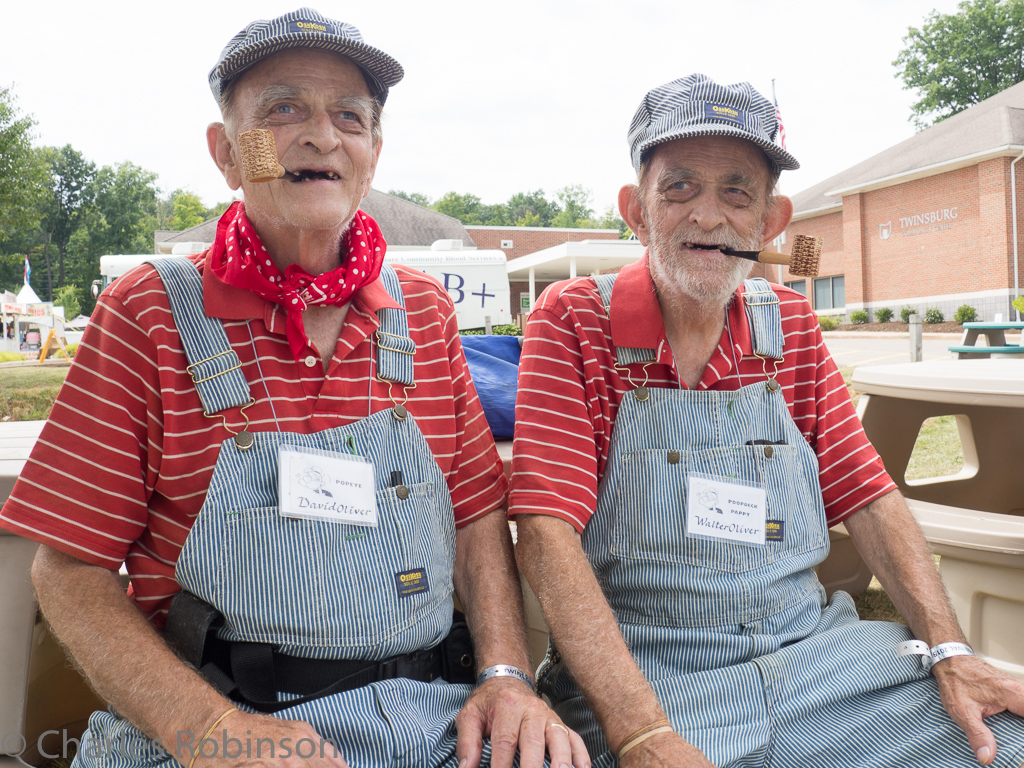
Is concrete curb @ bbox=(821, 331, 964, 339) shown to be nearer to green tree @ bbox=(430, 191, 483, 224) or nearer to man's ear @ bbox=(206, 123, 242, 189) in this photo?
man's ear @ bbox=(206, 123, 242, 189)

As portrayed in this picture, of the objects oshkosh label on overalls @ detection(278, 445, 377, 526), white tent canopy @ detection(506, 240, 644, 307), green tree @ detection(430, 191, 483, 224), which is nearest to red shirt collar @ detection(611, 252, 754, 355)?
oshkosh label on overalls @ detection(278, 445, 377, 526)

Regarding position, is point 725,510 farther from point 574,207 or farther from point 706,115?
point 574,207

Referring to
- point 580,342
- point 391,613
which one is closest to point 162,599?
point 391,613

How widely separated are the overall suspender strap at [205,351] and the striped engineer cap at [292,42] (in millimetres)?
426

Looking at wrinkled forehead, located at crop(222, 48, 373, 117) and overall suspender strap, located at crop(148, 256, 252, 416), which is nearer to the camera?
overall suspender strap, located at crop(148, 256, 252, 416)

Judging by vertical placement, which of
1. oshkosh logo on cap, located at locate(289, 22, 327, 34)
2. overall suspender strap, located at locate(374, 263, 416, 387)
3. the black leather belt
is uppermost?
oshkosh logo on cap, located at locate(289, 22, 327, 34)

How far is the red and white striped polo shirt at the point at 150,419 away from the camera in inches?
51.1

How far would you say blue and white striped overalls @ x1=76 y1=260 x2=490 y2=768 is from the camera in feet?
4.25

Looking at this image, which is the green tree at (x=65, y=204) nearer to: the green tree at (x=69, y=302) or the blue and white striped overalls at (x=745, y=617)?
the green tree at (x=69, y=302)

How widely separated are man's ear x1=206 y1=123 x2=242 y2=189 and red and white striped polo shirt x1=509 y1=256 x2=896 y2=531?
0.72m

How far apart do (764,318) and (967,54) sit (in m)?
40.4

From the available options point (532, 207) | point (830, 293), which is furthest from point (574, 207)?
point (830, 293)

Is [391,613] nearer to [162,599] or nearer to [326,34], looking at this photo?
[162,599]

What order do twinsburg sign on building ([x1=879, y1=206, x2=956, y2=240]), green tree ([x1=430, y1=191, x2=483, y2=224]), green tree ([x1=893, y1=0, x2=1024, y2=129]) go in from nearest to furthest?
twinsburg sign on building ([x1=879, y1=206, x2=956, y2=240]), green tree ([x1=893, y1=0, x2=1024, y2=129]), green tree ([x1=430, y1=191, x2=483, y2=224])
